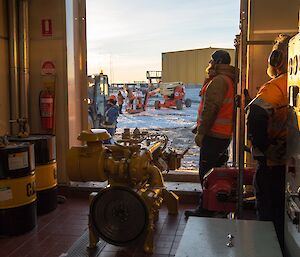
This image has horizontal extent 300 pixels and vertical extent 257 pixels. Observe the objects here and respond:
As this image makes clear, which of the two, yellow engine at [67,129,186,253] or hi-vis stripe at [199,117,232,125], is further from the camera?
hi-vis stripe at [199,117,232,125]

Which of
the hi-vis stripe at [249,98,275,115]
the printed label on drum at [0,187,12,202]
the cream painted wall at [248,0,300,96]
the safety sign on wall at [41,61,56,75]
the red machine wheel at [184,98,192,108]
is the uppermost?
the cream painted wall at [248,0,300,96]

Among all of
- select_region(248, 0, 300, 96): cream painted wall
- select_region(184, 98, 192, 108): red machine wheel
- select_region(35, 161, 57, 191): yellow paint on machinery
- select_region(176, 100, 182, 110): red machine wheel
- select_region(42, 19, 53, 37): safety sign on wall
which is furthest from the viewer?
select_region(184, 98, 192, 108): red machine wheel

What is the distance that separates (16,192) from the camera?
13.0 feet

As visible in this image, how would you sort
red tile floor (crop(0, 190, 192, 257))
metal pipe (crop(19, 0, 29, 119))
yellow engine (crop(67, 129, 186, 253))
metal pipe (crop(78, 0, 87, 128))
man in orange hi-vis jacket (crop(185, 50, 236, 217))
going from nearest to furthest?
1. yellow engine (crop(67, 129, 186, 253))
2. red tile floor (crop(0, 190, 192, 257))
3. man in orange hi-vis jacket (crop(185, 50, 236, 217))
4. metal pipe (crop(19, 0, 29, 119))
5. metal pipe (crop(78, 0, 87, 128))

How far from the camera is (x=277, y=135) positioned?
284 centimetres

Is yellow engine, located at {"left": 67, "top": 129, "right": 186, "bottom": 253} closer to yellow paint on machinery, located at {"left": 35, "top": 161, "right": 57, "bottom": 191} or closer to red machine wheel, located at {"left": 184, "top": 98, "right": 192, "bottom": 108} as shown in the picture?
yellow paint on machinery, located at {"left": 35, "top": 161, "right": 57, "bottom": 191}

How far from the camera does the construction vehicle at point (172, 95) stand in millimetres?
19672

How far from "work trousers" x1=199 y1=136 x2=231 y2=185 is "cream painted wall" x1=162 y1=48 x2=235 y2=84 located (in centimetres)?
1034

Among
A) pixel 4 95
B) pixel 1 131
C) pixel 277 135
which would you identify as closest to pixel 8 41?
pixel 4 95

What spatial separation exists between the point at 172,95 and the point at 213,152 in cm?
1633

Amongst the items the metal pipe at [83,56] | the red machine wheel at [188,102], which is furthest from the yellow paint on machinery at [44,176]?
the red machine wheel at [188,102]

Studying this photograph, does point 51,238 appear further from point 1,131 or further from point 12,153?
point 1,131

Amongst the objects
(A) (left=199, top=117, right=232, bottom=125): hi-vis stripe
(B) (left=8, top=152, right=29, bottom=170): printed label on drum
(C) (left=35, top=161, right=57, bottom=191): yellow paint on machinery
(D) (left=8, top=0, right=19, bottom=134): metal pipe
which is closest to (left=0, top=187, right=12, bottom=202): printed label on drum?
(B) (left=8, top=152, right=29, bottom=170): printed label on drum

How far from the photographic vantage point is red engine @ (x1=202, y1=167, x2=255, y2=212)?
11.9ft
